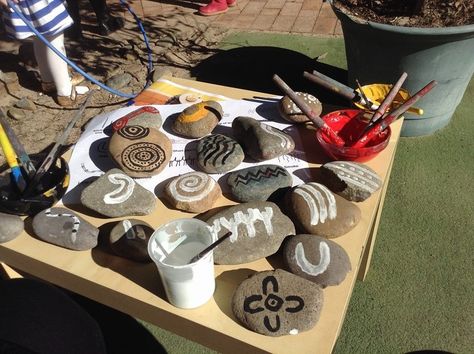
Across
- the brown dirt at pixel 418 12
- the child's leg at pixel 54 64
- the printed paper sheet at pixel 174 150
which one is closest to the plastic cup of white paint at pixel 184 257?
the printed paper sheet at pixel 174 150

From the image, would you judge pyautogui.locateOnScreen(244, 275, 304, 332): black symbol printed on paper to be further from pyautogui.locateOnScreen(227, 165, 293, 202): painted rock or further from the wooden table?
pyautogui.locateOnScreen(227, 165, 293, 202): painted rock

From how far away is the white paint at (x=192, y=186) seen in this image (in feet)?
3.46

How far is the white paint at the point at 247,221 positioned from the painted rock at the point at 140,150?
29 cm

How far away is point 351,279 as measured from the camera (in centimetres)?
90

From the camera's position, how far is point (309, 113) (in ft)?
3.84

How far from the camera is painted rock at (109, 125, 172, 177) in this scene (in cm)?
115

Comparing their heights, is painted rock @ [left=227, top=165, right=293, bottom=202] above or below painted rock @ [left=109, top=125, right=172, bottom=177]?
below

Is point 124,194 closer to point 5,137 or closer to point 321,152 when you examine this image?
point 5,137

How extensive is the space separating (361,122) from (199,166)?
0.51 m

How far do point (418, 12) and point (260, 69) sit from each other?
3.82 feet

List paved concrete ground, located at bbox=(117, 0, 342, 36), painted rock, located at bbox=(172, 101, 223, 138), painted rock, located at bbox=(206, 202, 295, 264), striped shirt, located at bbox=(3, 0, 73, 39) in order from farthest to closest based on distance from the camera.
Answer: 1. paved concrete ground, located at bbox=(117, 0, 342, 36)
2. striped shirt, located at bbox=(3, 0, 73, 39)
3. painted rock, located at bbox=(172, 101, 223, 138)
4. painted rock, located at bbox=(206, 202, 295, 264)

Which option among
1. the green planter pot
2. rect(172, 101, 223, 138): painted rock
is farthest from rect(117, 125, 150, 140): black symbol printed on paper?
the green planter pot

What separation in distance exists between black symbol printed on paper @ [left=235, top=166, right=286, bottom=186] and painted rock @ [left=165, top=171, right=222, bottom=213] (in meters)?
0.06

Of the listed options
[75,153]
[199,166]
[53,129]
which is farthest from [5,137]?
[53,129]
